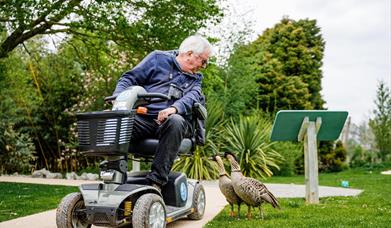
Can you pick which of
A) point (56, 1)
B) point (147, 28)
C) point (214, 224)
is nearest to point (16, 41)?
point (56, 1)

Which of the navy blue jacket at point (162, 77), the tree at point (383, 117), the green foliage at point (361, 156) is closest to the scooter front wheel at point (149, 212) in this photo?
the navy blue jacket at point (162, 77)

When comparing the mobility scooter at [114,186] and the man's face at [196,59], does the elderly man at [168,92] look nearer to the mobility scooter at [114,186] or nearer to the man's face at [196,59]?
the man's face at [196,59]

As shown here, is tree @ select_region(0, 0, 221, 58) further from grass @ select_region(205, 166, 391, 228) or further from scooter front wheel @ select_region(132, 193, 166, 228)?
scooter front wheel @ select_region(132, 193, 166, 228)

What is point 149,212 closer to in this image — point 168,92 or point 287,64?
point 168,92

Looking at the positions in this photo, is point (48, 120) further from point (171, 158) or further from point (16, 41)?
point (171, 158)

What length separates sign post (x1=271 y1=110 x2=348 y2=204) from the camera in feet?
16.2

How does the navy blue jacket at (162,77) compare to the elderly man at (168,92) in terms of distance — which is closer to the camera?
the elderly man at (168,92)

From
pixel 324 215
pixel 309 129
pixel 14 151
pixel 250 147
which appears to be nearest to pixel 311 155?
pixel 309 129

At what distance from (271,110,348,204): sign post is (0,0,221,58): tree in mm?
3081

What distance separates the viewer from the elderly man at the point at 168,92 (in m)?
3.24

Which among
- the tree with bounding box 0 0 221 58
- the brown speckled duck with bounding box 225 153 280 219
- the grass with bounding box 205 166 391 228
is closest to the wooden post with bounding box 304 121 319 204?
the grass with bounding box 205 166 391 228

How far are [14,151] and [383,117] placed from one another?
9.35 metres

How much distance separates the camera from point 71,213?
10.2 feet

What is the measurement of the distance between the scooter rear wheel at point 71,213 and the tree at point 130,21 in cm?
449
